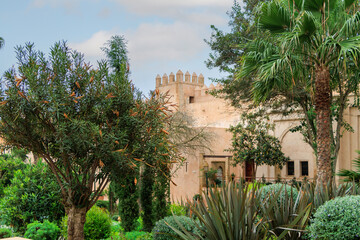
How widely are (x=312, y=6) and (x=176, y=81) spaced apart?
2815cm

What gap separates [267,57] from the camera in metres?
11.4

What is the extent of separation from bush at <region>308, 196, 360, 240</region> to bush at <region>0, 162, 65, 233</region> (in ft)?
26.3

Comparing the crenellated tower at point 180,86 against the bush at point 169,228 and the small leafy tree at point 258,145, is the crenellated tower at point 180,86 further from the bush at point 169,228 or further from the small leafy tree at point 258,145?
the bush at point 169,228

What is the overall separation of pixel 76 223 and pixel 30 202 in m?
4.01

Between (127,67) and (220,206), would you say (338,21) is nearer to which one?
(127,67)

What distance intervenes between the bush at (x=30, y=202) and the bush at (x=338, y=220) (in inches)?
315

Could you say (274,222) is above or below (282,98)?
below

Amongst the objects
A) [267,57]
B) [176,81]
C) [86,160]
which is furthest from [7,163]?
[176,81]

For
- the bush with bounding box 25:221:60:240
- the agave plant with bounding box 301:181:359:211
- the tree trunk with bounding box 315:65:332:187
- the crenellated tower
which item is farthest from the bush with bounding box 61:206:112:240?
the crenellated tower

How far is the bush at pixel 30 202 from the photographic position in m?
12.7

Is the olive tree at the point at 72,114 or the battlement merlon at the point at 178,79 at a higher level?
the battlement merlon at the point at 178,79

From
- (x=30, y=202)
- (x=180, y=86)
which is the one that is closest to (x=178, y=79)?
(x=180, y=86)

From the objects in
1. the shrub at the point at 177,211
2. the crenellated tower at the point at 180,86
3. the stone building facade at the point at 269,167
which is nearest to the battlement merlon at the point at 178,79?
the crenellated tower at the point at 180,86

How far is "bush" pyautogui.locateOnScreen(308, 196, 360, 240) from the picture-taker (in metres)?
6.77
